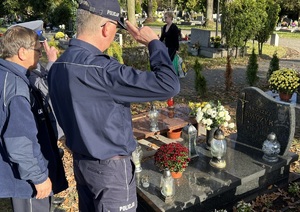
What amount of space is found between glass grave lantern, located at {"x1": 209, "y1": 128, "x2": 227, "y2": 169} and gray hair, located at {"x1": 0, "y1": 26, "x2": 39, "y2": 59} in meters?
2.79

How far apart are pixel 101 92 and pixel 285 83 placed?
20.4 feet

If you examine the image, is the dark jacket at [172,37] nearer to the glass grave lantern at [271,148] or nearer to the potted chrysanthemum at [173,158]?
the glass grave lantern at [271,148]

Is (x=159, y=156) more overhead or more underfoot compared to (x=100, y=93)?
more underfoot

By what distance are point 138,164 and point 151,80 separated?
2.61 meters

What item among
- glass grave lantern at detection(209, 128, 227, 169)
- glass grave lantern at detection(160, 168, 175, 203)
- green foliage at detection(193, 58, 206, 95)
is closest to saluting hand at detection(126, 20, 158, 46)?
glass grave lantern at detection(160, 168, 175, 203)

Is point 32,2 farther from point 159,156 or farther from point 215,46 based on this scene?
point 159,156

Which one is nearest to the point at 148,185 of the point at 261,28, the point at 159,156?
the point at 159,156

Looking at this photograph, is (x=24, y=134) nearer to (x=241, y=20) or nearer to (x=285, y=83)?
(x=285, y=83)

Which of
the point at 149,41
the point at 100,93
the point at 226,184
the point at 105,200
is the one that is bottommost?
the point at 226,184

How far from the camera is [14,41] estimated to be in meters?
2.75

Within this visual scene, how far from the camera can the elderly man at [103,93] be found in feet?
6.70

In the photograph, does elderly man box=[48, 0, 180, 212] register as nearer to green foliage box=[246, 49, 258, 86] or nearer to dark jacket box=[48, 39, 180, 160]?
dark jacket box=[48, 39, 180, 160]

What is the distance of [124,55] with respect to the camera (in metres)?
14.0

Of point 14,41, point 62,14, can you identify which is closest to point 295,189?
point 14,41
